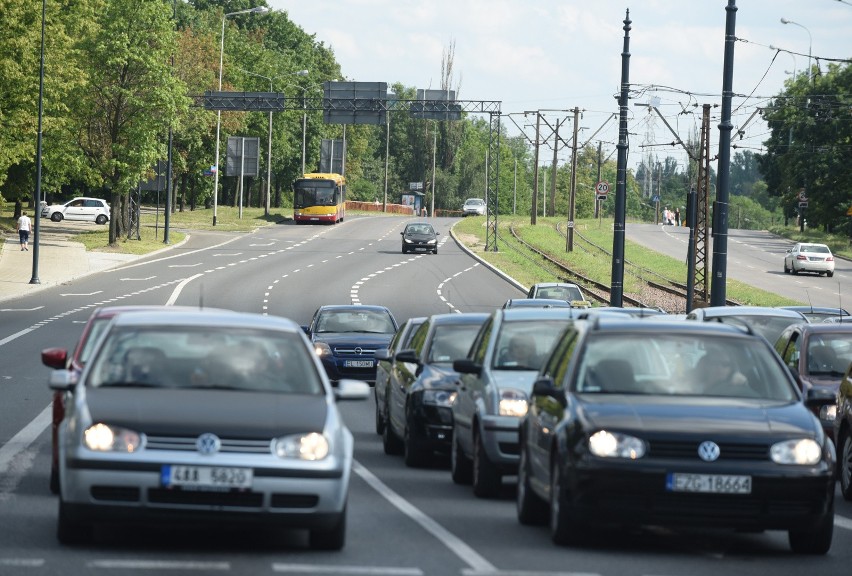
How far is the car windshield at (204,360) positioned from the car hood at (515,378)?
309cm

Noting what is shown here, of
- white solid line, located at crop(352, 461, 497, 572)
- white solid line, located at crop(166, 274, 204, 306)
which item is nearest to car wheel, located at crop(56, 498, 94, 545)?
white solid line, located at crop(352, 461, 497, 572)

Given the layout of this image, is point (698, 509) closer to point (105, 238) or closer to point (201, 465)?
point (201, 465)

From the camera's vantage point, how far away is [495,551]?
406 inches

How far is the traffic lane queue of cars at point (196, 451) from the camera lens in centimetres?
950

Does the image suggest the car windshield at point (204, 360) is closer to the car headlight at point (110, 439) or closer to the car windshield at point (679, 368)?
the car headlight at point (110, 439)

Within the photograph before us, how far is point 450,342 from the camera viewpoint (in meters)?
17.3

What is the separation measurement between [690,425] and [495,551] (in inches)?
55.7

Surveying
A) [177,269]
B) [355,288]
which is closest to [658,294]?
[355,288]

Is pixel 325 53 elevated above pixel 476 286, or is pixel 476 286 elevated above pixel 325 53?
pixel 325 53

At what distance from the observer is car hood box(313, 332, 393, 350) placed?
2781cm

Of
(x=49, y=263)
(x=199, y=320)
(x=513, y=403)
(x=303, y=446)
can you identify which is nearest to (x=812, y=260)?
(x=49, y=263)

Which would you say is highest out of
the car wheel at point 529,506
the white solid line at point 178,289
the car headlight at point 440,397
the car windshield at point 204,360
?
the car windshield at point 204,360

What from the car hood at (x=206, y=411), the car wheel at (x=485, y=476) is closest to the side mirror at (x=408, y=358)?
the car wheel at (x=485, y=476)

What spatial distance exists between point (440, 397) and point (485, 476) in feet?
7.78
